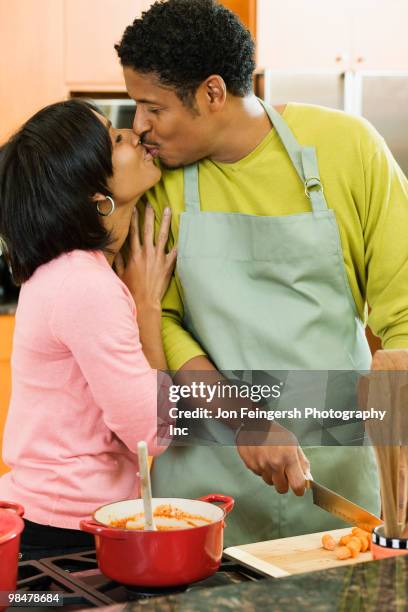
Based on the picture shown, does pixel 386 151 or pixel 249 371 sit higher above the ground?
pixel 386 151

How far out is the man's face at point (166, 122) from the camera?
1417 millimetres

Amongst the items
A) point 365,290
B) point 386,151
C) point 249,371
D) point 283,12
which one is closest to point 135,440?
point 249,371

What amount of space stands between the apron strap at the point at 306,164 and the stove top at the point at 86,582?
689 mm

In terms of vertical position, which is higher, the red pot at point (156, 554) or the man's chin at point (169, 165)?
the man's chin at point (169, 165)

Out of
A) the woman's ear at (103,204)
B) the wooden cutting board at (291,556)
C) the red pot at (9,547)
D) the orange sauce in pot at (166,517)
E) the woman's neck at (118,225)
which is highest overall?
the woman's ear at (103,204)

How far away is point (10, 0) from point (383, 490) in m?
2.79

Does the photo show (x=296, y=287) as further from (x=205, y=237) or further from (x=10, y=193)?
(x=10, y=193)

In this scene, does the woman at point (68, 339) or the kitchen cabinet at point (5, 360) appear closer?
the woman at point (68, 339)

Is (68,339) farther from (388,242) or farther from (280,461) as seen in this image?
(388,242)

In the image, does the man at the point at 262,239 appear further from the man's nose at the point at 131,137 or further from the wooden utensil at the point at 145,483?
the wooden utensil at the point at 145,483

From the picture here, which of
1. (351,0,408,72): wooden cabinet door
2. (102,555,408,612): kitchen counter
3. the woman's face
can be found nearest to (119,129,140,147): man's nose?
the woman's face

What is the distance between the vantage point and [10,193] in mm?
1358

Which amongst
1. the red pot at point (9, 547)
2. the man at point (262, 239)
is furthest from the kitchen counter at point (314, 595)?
the man at point (262, 239)

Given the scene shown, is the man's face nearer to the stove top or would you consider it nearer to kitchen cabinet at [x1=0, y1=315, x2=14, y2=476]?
the stove top
